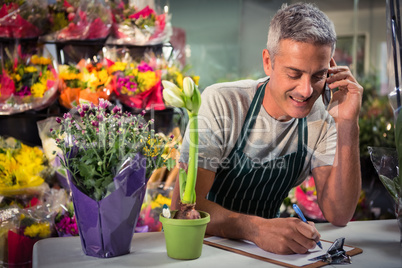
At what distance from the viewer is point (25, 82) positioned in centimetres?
265

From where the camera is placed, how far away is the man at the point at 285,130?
1.62 m

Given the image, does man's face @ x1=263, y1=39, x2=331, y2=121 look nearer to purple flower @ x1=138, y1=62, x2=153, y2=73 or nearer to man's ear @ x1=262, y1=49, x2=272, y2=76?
man's ear @ x1=262, y1=49, x2=272, y2=76

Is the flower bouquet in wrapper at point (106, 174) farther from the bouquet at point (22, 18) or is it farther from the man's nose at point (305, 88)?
the bouquet at point (22, 18)

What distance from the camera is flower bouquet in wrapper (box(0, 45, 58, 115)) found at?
257cm

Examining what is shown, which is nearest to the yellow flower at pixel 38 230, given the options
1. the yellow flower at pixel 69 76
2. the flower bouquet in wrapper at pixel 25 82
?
the flower bouquet in wrapper at pixel 25 82

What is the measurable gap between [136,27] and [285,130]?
1597mm

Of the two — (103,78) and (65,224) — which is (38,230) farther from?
(103,78)

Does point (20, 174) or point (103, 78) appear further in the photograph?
point (103, 78)

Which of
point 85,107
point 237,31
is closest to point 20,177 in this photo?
point 85,107

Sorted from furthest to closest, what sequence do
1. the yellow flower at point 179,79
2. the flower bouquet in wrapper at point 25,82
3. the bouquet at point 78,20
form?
the yellow flower at point 179,79, the bouquet at point 78,20, the flower bouquet in wrapper at point 25,82

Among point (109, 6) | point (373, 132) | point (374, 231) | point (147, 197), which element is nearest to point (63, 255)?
point (374, 231)

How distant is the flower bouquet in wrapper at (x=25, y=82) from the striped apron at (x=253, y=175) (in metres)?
1.31

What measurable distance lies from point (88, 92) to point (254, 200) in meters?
1.33

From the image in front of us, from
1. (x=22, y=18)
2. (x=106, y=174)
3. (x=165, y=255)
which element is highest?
(x=22, y=18)
